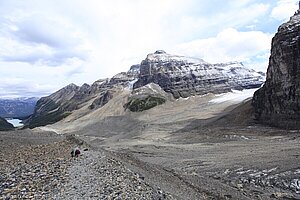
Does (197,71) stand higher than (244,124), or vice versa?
(197,71)

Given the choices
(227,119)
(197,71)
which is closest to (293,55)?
(227,119)

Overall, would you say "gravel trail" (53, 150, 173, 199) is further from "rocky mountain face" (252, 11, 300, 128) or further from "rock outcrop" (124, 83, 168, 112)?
"rock outcrop" (124, 83, 168, 112)

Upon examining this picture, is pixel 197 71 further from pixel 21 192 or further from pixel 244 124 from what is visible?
pixel 21 192

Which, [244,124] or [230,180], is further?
[244,124]

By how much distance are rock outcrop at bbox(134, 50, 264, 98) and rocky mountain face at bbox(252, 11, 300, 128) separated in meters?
81.4

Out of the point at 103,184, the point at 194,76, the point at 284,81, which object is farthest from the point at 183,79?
the point at 103,184

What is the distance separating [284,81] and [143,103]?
78.7 metres

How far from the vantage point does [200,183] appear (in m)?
27.8

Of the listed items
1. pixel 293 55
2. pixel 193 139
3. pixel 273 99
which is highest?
pixel 293 55

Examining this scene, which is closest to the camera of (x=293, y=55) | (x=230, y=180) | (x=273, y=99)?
(x=230, y=180)

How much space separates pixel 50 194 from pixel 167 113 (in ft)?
380

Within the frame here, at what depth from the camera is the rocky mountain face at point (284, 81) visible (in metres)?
71.5

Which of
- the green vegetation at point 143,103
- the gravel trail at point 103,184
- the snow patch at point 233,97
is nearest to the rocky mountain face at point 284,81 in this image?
the snow patch at point 233,97

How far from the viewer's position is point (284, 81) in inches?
3012
